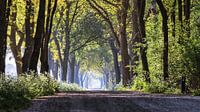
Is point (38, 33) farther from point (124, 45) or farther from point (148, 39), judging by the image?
point (124, 45)

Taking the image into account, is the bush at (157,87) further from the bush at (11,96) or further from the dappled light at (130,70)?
the bush at (11,96)

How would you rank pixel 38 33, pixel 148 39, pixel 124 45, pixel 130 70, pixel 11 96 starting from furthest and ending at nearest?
1. pixel 124 45
2. pixel 130 70
3. pixel 148 39
4. pixel 38 33
5. pixel 11 96

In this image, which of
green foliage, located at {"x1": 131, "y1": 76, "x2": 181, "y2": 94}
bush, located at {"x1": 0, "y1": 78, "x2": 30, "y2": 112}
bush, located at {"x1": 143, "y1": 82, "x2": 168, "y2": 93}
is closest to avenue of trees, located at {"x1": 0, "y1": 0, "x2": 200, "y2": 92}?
green foliage, located at {"x1": 131, "y1": 76, "x2": 181, "y2": 94}

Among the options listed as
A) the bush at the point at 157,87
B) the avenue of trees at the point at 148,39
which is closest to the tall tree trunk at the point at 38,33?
the avenue of trees at the point at 148,39

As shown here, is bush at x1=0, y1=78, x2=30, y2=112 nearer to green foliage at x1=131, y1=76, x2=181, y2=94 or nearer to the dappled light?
the dappled light

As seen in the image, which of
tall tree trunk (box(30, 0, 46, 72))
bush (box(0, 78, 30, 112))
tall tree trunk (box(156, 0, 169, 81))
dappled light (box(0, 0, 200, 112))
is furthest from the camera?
tall tree trunk (box(156, 0, 169, 81))

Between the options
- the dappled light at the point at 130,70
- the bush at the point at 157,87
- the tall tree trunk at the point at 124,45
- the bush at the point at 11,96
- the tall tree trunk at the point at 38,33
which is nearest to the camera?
the bush at the point at 11,96

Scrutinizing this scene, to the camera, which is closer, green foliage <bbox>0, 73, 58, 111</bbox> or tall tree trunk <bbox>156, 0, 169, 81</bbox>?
green foliage <bbox>0, 73, 58, 111</bbox>

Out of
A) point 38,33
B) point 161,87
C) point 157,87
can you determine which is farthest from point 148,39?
point 38,33

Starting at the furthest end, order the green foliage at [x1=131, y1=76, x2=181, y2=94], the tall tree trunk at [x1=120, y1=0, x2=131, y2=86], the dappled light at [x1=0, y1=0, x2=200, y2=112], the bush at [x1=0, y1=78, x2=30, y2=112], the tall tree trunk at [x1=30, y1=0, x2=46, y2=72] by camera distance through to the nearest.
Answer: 1. the tall tree trunk at [x1=120, y1=0, x2=131, y2=86]
2. the green foliage at [x1=131, y1=76, x2=181, y2=94]
3. the tall tree trunk at [x1=30, y1=0, x2=46, y2=72]
4. the dappled light at [x1=0, y1=0, x2=200, y2=112]
5. the bush at [x1=0, y1=78, x2=30, y2=112]

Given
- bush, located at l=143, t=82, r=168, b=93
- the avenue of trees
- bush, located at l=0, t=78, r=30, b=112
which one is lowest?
bush, located at l=0, t=78, r=30, b=112

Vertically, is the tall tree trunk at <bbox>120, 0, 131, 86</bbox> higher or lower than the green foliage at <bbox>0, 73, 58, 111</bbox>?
higher

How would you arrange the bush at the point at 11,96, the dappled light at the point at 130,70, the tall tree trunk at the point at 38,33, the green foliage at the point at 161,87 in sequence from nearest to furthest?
the bush at the point at 11,96
the dappled light at the point at 130,70
the tall tree trunk at the point at 38,33
the green foliage at the point at 161,87

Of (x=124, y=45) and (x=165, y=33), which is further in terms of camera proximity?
(x=124, y=45)
